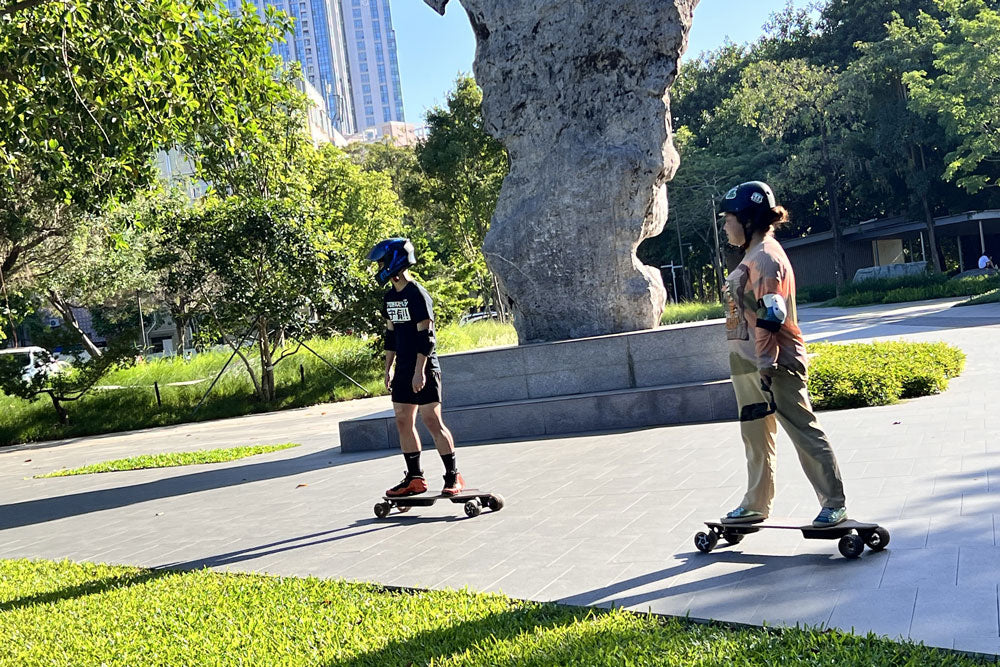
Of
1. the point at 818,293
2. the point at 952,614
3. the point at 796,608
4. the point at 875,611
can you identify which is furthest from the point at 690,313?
the point at 952,614

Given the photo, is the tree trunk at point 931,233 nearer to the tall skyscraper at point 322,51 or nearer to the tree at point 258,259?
the tree at point 258,259

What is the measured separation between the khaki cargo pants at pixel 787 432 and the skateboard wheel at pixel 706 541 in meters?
0.33

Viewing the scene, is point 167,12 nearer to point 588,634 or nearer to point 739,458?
point 739,458

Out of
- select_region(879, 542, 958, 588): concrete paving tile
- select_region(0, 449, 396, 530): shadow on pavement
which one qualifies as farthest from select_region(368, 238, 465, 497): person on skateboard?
select_region(0, 449, 396, 530): shadow on pavement

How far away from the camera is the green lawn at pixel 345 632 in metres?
3.57

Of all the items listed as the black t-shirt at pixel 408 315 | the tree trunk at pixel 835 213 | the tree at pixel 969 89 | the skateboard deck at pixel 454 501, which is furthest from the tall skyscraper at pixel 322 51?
the skateboard deck at pixel 454 501

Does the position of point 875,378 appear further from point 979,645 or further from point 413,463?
point 979,645

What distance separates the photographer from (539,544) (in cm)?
576

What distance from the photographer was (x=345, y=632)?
4.44 meters

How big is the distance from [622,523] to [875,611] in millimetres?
2328

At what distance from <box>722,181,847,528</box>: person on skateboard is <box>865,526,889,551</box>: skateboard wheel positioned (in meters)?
0.17

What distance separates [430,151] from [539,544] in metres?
29.4

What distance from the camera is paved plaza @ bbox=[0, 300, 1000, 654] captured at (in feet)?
13.7

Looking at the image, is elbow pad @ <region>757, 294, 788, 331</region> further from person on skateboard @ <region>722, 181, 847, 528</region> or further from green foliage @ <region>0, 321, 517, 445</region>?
green foliage @ <region>0, 321, 517, 445</region>
